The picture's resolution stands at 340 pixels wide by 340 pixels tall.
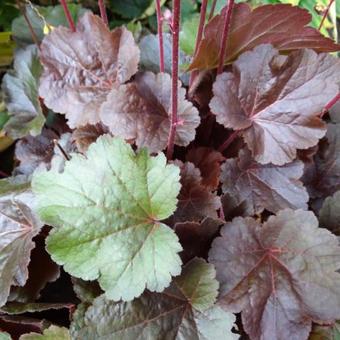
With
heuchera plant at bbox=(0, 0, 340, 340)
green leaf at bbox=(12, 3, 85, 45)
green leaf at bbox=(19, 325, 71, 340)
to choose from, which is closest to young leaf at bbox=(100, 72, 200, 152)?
heuchera plant at bbox=(0, 0, 340, 340)

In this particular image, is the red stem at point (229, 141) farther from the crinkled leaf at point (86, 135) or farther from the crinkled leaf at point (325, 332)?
the crinkled leaf at point (325, 332)

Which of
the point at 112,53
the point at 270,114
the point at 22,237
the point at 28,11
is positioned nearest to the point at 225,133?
the point at 270,114

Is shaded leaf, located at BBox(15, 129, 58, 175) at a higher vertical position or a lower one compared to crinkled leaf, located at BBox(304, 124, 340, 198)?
lower

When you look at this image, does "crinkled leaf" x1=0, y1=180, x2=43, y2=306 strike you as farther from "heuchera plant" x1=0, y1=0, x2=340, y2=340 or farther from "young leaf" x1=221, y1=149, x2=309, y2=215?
"young leaf" x1=221, y1=149, x2=309, y2=215

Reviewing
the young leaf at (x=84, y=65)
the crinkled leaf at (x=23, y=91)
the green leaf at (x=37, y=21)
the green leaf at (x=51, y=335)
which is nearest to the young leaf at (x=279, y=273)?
the green leaf at (x=51, y=335)

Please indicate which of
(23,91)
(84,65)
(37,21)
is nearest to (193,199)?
(84,65)

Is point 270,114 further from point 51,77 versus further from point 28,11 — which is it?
point 28,11
